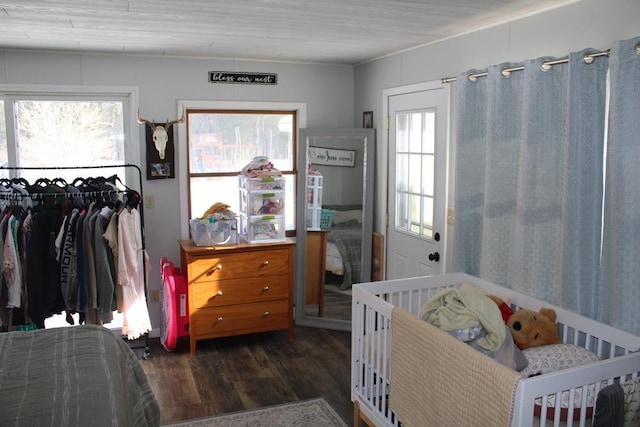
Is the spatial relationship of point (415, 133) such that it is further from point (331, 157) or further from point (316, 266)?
point (316, 266)

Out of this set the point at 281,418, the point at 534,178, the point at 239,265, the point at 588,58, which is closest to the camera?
the point at 588,58

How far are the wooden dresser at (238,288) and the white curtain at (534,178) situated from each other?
5.01 feet

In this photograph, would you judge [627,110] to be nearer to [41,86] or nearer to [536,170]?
[536,170]

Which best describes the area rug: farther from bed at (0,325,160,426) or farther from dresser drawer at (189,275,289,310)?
dresser drawer at (189,275,289,310)

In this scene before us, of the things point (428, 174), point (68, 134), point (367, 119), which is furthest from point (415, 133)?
point (68, 134)

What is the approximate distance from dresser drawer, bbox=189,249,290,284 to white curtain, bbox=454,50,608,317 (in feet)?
4.92

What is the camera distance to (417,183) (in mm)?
4129

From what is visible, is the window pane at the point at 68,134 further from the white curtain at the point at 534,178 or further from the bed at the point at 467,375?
the white curtain at the point at 534,178

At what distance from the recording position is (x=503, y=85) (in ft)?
10.2

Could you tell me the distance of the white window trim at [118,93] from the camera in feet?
13.6

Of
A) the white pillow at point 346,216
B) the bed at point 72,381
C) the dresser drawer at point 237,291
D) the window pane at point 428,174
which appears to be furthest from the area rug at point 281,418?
the white pillow at point 346,216

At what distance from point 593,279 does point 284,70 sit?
308 centimetres

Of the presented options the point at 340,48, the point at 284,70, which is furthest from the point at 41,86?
the point at 340,48

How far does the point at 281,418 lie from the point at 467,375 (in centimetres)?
157
